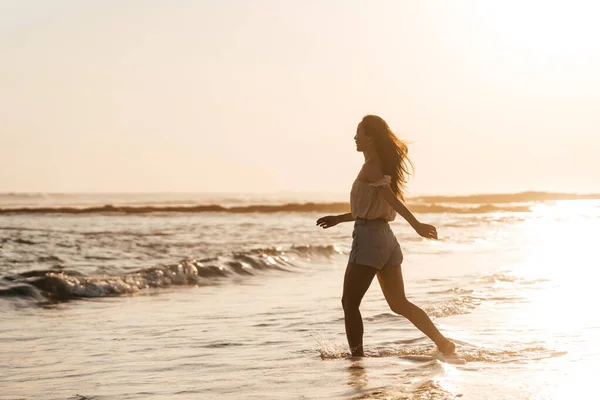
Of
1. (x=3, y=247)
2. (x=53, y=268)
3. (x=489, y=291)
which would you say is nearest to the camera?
(x=489, y=291)

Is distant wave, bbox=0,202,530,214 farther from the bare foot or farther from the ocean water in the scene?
the bare foot

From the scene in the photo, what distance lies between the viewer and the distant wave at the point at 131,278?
46.4 ft

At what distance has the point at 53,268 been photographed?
16922mm

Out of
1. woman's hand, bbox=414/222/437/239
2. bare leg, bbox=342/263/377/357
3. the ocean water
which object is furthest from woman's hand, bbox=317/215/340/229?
the ocean water

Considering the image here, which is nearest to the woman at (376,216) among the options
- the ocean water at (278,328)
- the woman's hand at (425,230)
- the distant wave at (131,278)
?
the woman's hand at (425,230)

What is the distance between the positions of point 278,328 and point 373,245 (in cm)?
298

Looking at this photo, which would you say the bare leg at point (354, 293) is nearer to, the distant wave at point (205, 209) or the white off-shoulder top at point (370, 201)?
the white off-shoulder top at point (370, 201)

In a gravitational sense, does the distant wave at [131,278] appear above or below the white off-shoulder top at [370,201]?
below

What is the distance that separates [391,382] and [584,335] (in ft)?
9.17

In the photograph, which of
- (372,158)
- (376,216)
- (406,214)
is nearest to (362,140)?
(372,158)

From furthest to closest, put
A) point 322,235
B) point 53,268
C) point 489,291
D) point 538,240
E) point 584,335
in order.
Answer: point 322,235
point 538,240
point 53,268
point 489,291
point 584,335

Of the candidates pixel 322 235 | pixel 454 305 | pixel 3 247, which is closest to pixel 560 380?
pixel 454 305

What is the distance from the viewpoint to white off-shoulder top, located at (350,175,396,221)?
726 cm

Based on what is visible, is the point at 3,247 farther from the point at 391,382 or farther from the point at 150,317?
the point at 391,382
